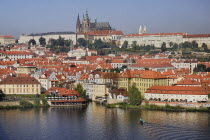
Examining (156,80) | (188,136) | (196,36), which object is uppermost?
(196,36)

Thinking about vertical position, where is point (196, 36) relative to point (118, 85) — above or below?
above

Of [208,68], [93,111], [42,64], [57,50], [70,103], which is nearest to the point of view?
[93,111]

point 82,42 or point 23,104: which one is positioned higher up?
point 82,42

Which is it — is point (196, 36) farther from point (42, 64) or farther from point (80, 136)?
point (80, 136)

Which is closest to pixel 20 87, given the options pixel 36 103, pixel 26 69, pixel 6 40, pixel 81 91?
pixel 36 103

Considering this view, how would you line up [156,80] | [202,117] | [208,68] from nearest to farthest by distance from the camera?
[202,117]
[156,80]
[208,68]

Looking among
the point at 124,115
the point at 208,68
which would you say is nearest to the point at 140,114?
the point at 124,115

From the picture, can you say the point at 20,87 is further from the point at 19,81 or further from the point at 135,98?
the point at 135,98
